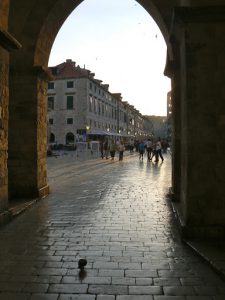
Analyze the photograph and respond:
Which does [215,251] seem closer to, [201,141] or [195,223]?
[195,223]

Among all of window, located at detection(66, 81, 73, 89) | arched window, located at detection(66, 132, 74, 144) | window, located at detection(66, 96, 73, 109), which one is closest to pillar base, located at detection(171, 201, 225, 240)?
arched window, located at detection(66, 132, 74, 144)

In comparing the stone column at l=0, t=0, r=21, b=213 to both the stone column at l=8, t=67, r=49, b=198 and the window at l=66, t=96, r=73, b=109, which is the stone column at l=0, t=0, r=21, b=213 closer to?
the stone column at l=8, t=67, r=49, b=198

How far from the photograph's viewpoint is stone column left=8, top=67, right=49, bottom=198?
9.59m

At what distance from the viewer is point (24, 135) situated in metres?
9.70

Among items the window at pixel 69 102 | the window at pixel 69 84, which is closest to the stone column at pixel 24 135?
the window at pixel 69 102

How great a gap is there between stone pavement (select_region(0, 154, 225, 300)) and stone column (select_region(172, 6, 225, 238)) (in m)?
0.60

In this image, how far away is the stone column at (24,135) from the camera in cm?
959

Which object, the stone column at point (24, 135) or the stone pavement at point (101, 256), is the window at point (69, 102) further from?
the stone pavement at point (101, 256)

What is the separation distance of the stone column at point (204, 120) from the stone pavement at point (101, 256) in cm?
60

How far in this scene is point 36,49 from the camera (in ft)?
31.3

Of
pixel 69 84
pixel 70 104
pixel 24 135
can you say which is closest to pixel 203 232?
pixel 24 135

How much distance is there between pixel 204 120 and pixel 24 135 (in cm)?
521

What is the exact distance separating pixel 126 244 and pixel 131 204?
3198 mm

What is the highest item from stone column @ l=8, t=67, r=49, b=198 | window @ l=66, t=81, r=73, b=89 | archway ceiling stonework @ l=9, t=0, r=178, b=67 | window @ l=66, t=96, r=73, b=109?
window @ l=66, t=81, r=73, b=89
